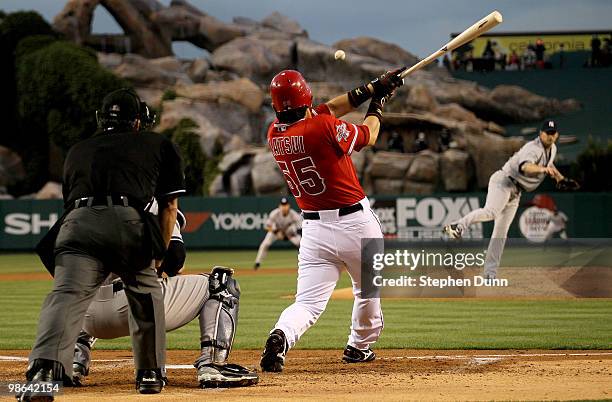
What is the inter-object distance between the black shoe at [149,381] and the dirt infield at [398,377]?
0.17 ft

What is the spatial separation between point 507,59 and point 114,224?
46333 mm

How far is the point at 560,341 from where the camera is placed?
8898mm

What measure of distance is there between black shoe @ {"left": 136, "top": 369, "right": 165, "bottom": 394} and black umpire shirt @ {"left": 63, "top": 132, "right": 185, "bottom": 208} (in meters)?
0.98

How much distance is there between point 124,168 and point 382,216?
82.6 ft

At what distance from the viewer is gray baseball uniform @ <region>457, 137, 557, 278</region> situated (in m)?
13.6

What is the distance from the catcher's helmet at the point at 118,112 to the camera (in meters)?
5.62

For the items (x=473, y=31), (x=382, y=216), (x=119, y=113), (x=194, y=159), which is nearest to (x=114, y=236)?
(x=119, y=113)

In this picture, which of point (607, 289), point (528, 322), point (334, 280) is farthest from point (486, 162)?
point (334, 280)

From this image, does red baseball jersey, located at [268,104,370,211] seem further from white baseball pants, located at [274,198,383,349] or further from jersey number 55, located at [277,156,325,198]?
white baseball pants, located at [274,198,383,349]

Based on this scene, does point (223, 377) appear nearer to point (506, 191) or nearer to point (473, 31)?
point (473, 31)

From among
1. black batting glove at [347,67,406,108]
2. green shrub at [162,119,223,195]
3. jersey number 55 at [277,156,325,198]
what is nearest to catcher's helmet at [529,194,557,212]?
green shrub at [162,119,223,195]

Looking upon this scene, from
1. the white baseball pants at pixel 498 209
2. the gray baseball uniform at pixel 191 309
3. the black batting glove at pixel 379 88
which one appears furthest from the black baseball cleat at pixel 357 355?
the white baseball pants at pixel 498 209

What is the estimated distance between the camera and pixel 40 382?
16.9ft

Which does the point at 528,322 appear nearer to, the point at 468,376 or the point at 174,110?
the point at 468,376
